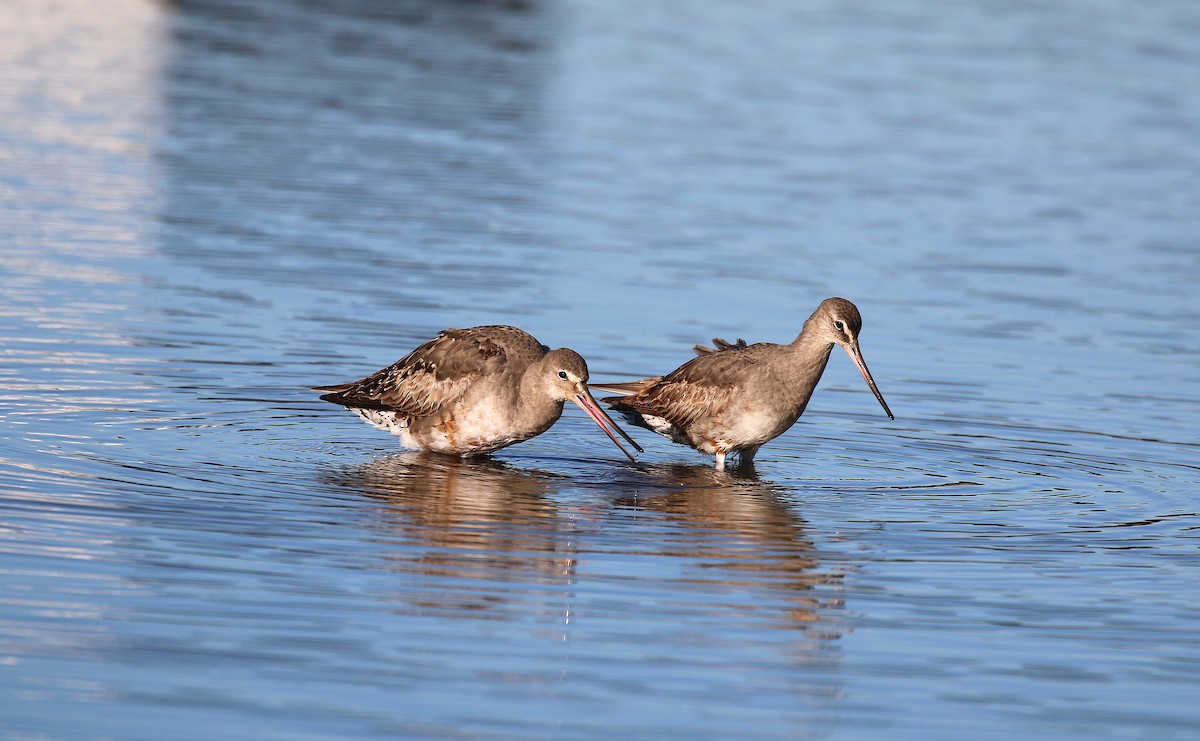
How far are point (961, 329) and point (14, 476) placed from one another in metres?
8.05

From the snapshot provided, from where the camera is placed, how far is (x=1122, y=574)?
9000mm

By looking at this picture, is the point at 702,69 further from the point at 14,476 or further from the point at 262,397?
the point at 14,476

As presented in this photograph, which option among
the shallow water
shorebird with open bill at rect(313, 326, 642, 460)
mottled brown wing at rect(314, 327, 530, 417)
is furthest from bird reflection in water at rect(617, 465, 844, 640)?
mottled brown wing at rect(314, 327, 530, 417)

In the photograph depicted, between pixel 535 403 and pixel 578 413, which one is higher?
pixel 535 403

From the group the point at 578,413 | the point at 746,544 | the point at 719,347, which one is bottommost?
the point at 578,413

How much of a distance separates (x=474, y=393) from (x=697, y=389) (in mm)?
1403

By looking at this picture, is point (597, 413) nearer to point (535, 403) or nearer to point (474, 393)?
point (535, 403)

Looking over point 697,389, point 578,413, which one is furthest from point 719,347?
point 578,413

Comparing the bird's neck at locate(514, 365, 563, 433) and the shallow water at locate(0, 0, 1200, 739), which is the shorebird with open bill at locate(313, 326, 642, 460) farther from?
the shallow water at locate(0, 0, 1200, 739)

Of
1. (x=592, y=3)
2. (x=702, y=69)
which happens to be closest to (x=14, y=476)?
(x=702, y=69)

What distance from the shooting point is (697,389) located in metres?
11.7

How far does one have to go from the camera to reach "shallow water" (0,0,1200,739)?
23.7 ft

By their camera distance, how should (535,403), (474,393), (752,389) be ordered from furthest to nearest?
(752,389) → (474,393) → (535,403)

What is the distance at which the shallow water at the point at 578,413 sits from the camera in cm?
723
